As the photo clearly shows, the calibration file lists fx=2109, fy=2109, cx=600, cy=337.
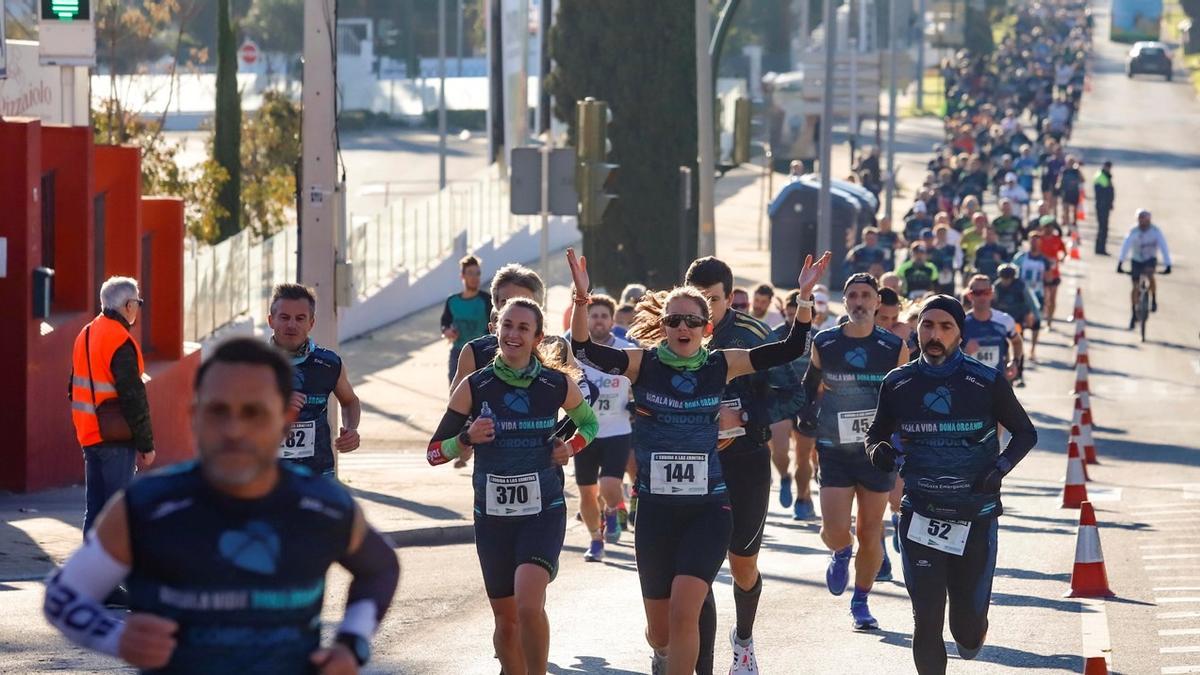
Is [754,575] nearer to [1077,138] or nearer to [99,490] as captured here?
[99,490]

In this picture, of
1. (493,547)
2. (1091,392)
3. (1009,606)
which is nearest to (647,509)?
(493,547)

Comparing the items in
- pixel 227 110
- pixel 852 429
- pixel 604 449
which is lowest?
pixel 604 449

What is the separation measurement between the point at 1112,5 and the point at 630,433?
113 meters

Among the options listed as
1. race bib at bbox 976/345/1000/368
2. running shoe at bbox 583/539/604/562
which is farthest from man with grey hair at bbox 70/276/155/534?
race bib at bbox 976/345/1000/368

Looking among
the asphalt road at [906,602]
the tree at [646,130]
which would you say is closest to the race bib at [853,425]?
the asphalt road at [906,602]

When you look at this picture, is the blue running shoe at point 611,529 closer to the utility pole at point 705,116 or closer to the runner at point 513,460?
the runner at point 513,460

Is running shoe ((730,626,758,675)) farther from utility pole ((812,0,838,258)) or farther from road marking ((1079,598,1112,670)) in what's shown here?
utility pole ((812,0,838,258))

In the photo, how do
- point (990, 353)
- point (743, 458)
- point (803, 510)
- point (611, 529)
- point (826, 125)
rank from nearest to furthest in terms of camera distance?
point (743, 458), point (611, 529), point (803, 510), point (990, 353), point (826, 125)

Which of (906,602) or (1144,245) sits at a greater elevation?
(1144,245)

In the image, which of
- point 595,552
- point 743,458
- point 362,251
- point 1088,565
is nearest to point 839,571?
point 1088,565

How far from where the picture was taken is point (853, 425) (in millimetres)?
11445

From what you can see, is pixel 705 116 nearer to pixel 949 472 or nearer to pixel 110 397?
pixel 110 397

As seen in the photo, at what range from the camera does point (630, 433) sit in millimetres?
13883

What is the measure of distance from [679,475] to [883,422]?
100 cm
